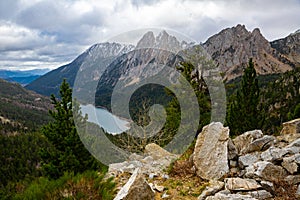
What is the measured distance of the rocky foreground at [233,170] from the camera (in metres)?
6.05

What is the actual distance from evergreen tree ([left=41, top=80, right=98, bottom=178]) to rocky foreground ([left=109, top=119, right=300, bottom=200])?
401 inches

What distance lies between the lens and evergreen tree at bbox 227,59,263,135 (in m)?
23.0

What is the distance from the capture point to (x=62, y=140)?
64.1 feet

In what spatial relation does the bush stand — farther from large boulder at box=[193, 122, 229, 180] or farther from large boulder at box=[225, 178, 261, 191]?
large boulder at box=[193, 122, 229, 180]

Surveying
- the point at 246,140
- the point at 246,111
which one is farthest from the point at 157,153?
the point at 246,111

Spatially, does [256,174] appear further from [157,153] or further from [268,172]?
[157,153]

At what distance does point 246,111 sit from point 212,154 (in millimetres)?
16849

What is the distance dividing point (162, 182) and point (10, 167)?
307ft

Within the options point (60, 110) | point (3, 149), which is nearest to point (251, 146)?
point (60, 110)

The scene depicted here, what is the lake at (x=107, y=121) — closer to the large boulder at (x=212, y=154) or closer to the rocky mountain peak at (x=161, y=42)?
the rocky mountain peak at (x=161, y=42)

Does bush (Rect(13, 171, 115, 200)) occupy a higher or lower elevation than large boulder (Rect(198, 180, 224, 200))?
higher

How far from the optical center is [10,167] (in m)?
87.9

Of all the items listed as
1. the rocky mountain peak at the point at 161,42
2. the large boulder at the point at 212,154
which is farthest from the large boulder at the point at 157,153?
the rocky mountain peak at the point at 161,42

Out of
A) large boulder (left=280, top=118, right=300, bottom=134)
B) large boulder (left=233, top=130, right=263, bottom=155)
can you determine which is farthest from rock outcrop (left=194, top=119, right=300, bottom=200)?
large boulder (left=280, top=118, right=300, bottom=134)
